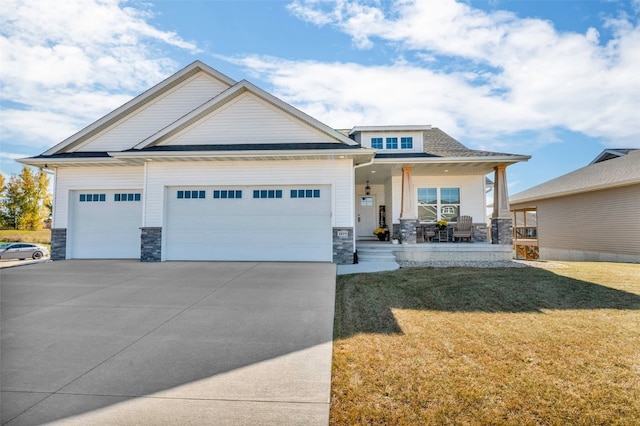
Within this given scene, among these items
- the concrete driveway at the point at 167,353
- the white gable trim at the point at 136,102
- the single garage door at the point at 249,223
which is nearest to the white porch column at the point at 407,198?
the single garage door at the point at 249,223

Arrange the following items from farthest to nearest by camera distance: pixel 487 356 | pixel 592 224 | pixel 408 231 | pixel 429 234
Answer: pixel 592 224, pixel 429 234, pixel 408 231, pixel 487 356

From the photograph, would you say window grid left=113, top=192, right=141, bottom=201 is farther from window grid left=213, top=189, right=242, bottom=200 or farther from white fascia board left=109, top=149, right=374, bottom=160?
window grid left=213, top=189, right=242, bottom=200

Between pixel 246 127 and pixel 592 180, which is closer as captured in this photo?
pixel 246 127

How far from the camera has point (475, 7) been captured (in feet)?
31.2

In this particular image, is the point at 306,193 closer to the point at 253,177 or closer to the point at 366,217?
the point at 253,177

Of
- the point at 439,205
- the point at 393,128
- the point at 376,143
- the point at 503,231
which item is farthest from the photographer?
the point at 439,205

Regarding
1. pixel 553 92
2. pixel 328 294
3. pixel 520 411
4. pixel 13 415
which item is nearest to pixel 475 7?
pixel 553 92

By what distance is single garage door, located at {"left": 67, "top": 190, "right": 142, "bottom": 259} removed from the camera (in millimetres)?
12117

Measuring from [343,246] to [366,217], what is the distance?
20.2ft

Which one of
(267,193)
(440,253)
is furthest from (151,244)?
(440,253)

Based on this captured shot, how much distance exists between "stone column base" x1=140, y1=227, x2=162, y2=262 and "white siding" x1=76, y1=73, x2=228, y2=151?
13.6ft

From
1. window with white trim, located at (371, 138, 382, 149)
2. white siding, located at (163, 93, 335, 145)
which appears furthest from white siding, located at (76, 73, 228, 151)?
window with white trim, located at (371, 138, 382, 149)

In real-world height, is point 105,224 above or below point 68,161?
below

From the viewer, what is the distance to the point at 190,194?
11.3 meters
